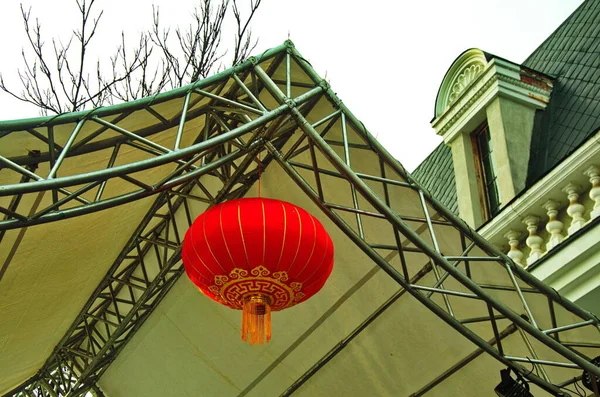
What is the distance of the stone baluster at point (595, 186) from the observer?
5.26 m

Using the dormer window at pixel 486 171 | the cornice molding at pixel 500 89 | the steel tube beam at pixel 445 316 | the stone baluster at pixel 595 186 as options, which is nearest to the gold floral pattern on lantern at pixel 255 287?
the steel tube beam at pixel 445 316

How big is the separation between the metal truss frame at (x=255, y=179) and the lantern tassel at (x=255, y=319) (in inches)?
31.5

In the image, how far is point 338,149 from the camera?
562cm

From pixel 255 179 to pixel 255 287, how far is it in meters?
2.22

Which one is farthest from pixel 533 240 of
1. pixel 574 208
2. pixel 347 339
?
pixel 347 339

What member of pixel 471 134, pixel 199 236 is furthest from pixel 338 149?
pixel 471 134

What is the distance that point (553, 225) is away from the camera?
570cm

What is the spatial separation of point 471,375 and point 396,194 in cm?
169

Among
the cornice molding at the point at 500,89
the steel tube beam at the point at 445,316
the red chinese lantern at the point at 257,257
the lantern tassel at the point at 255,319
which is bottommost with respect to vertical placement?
the steel tube beam at the point at 445,316

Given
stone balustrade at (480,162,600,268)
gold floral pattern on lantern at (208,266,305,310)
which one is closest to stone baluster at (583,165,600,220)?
stone balustrade at (480,162,600,268)

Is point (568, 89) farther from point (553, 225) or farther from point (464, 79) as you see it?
point (553, 225)

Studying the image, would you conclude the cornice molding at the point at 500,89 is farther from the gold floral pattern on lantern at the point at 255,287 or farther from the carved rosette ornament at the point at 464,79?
the gold floral pattern on lantern at the point at 255,287

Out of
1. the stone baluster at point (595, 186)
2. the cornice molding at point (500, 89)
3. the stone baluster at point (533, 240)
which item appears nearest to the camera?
the stone baluster at point (595, 186)

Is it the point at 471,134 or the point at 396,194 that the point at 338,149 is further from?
the point at 471,134
